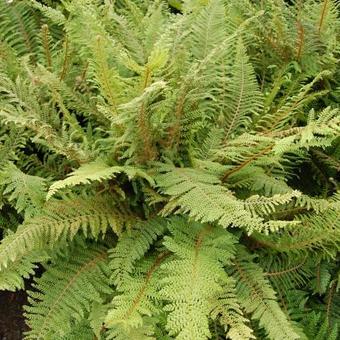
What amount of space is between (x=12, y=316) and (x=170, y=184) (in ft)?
2.96

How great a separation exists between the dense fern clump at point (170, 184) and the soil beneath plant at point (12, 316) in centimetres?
28

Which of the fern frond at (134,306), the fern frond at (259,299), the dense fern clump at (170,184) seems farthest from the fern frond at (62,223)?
the fern frond at (259,299)

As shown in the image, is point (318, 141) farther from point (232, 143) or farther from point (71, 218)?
point (71, 218)

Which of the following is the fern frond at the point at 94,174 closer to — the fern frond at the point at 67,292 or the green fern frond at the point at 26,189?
the green fern frond at the point at 26,189

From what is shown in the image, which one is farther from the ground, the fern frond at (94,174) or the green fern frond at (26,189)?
the fern frond at (94,174)

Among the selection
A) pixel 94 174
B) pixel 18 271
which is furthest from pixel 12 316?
pixel 94 174

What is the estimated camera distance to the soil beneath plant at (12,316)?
215 centimetres

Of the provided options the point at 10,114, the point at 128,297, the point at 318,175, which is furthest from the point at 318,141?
the point at 10,114

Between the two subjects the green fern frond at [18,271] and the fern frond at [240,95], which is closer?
the green fern frond at [18,271]

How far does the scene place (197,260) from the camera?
5.59 feet

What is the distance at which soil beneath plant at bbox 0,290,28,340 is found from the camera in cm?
215

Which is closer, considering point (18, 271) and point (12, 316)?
point (18, 271)

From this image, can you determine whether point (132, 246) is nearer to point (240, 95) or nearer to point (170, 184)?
point (170, 184)

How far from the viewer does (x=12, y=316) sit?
7.13ft
